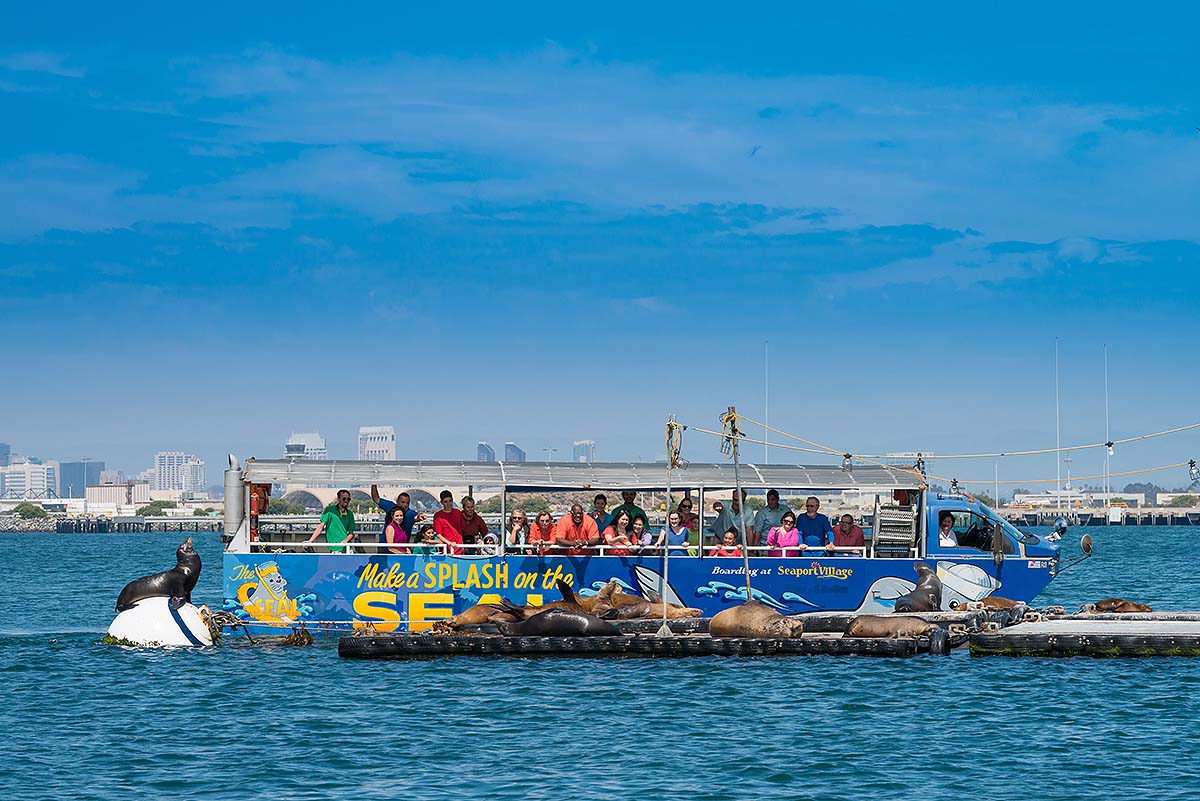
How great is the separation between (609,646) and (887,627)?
5064 millimetres

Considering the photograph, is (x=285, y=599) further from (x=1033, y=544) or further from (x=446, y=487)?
(x=1033, y=544)

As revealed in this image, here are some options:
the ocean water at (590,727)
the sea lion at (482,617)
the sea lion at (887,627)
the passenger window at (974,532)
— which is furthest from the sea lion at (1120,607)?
the sea lion at (482,617)

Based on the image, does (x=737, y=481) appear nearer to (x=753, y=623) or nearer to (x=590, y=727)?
(x=753, y=623)

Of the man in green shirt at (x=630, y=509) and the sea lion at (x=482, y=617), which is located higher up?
the man in green shirt at (x=630, y=509)

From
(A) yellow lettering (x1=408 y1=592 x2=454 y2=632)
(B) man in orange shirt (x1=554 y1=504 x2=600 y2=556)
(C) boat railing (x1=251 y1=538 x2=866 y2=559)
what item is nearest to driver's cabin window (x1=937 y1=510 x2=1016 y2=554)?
(C) boat railing (x1=251 y1=538 x2=866 y2=559)

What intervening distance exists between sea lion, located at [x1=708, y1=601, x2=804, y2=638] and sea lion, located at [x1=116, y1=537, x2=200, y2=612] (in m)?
10.0

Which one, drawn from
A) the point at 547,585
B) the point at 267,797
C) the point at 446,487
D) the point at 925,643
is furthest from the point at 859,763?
the point at 446,487

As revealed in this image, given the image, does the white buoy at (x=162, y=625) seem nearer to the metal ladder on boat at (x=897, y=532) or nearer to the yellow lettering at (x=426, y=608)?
the yellow lettering at (x=426, y=608)

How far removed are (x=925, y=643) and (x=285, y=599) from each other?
39.3ft

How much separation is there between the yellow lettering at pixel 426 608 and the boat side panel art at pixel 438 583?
0.02 m

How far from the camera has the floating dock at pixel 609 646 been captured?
89.8ft

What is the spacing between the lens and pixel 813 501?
3028cm

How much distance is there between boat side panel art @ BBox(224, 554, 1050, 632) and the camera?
2928cm

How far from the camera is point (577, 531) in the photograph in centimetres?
2981
